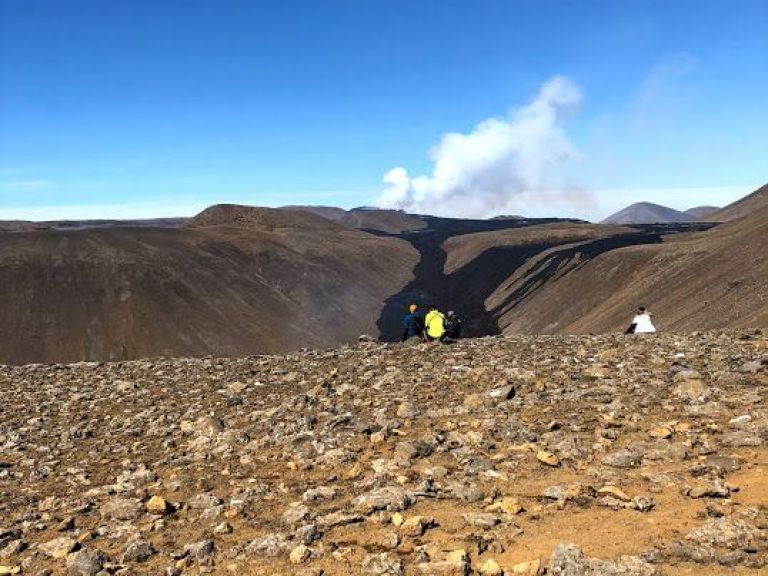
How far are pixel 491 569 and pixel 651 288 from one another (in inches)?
2335

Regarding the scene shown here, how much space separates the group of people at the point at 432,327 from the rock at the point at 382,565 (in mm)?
18594

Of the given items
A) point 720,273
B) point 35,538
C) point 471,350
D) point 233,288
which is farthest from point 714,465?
point 233,288

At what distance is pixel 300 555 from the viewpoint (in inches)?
290

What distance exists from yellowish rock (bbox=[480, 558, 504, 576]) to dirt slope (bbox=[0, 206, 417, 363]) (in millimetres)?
74821

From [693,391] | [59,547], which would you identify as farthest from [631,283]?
[59,547]

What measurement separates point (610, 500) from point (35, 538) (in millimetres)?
7917

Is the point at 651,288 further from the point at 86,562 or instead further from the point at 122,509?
the point at 86,562

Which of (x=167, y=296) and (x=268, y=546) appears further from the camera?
(x=167, y=296)

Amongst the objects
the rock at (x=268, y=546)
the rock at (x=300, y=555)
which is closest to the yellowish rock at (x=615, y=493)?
the rock at (x=300, y=555)

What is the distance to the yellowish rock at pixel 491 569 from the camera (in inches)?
254

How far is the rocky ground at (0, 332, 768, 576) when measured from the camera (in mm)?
7133

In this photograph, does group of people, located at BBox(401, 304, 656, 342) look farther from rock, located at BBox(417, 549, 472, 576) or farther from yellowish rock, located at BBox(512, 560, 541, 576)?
yellowish rock, located at BBox(512, 560, 541, 576)

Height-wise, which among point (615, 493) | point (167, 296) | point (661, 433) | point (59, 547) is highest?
point (661, 433)

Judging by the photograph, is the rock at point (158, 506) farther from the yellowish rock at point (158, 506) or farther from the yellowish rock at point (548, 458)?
the yellowish rock at point (548, 458)
